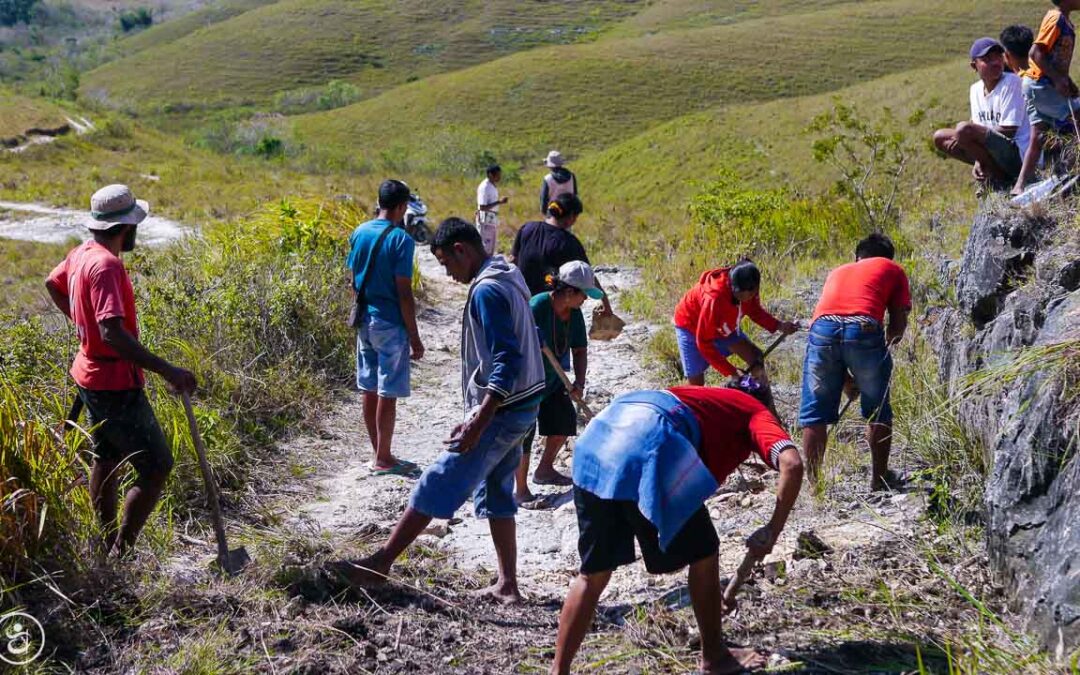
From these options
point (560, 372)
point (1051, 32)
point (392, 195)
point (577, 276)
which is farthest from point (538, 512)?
point (1051, 32)

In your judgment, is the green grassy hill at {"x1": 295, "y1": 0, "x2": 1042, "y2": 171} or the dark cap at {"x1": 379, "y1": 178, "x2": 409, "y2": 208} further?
the green grassy hill at {"x1": 295, "y1": 0, "x2": 1042, "y2": 171}

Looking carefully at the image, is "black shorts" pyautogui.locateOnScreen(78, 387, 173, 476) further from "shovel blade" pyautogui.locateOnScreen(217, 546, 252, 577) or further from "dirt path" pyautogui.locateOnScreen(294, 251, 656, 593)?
"dirt path" pyautogui.locateOnScreen(294, 251, 656, 593)

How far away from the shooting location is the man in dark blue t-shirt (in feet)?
20.8

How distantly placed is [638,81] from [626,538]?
61.1 m

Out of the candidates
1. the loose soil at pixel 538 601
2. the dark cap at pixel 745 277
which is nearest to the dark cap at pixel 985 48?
the dark cap at pixel 745 277

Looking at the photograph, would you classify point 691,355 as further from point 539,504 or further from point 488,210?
point 488,210

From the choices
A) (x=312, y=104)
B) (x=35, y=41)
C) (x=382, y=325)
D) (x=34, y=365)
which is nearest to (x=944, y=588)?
(x=382, y=325)

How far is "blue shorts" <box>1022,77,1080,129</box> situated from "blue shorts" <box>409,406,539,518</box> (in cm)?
399

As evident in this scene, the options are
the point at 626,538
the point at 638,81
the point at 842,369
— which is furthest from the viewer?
the point at 638,81

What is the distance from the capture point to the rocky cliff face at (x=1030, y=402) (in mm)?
3639

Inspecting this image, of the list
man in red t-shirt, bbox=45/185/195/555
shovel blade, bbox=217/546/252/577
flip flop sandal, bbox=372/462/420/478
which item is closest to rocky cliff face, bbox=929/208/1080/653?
shovel blade, bbox=217/546/252/577

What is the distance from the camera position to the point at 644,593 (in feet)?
15.5

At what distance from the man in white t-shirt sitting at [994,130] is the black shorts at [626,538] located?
445 cm

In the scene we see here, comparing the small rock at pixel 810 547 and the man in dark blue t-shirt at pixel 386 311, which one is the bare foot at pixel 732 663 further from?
the man in dark blue t-shirt at pixel 386 311
